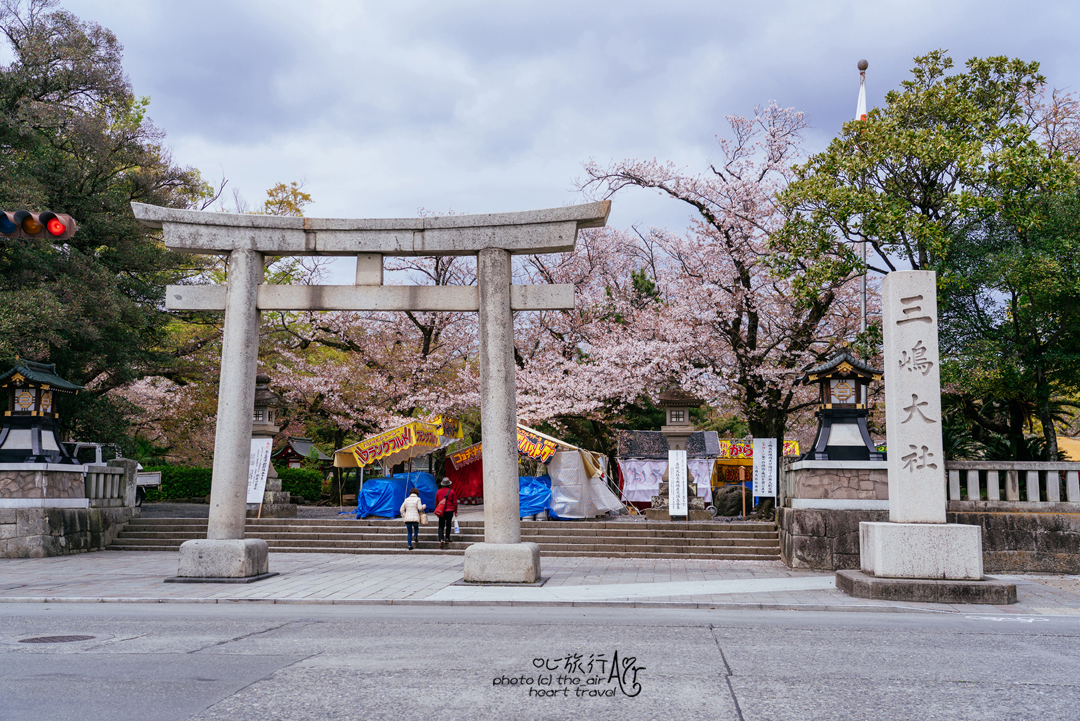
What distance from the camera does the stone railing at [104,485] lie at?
59.6ft

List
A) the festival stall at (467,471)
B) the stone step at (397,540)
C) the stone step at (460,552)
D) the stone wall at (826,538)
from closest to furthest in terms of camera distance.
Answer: the stone wall at (826,538) < the stone step at (460,552) < the stone step at (397,540) < the festival stall at (467,471)

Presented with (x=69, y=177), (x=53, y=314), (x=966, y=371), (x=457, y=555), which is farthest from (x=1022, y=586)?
(x=69, y=177)

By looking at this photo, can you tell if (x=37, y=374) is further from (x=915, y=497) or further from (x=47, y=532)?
(x=915, y=497)

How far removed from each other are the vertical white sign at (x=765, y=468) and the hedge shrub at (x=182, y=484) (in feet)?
74.6

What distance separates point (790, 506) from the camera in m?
16.0

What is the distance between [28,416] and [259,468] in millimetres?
5346

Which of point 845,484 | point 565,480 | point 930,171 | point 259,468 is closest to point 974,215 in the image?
point 930,171

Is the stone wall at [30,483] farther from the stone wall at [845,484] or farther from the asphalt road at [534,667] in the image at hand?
the stone wall at [845,484]

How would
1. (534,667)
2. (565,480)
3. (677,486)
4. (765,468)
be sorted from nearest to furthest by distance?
1. (534,667)
2. (765,468)
3. (677,486)
4. (565,480)

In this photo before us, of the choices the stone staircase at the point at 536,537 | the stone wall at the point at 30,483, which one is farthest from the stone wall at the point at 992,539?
the stone wall at the point at 30,483

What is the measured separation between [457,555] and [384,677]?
12077 millimetres

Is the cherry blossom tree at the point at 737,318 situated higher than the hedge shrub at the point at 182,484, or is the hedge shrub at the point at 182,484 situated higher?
the cherry blossom tree at the point at 737,318

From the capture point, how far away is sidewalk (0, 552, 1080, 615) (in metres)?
9.98

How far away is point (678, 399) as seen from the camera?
20844mm
